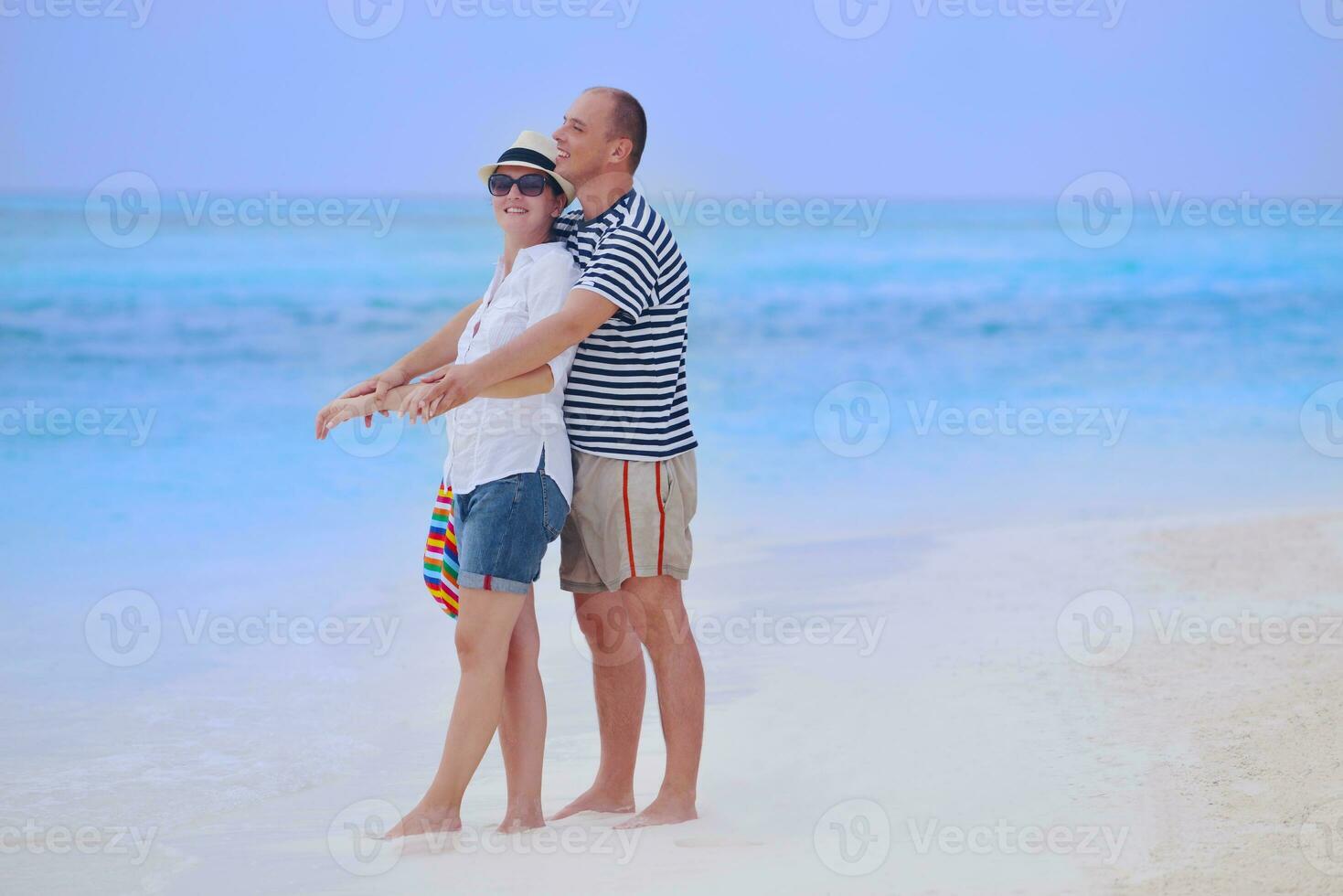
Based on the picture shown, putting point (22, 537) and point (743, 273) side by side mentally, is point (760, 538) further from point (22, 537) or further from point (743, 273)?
point (743, 273)

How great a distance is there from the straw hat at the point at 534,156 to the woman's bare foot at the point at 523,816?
1240 mm

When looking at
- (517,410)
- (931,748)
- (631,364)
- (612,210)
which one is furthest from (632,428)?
(931,748)

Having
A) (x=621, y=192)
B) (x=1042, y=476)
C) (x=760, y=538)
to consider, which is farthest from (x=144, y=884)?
(x=1042, y=476)

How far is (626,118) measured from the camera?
2.92 metres

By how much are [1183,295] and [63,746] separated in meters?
15.4

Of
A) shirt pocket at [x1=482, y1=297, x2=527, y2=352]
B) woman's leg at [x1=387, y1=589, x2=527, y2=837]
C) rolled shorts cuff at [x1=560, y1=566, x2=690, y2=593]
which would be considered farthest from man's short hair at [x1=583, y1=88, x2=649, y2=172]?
woman's leg at [x1=387, y1=589, x2=527, y2=837]

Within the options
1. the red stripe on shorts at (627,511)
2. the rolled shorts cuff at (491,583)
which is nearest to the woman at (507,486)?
the rolled shorts cuff at (491,583)

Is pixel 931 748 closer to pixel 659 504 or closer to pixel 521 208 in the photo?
pixel 659 504

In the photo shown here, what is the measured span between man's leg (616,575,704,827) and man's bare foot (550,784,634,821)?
12cm

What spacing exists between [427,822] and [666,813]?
0.48 metres

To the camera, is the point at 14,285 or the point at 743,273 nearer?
the point at 14,285

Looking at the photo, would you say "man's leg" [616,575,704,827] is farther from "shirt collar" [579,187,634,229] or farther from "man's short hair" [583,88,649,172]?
"man's short hair" [583,88,649,172]

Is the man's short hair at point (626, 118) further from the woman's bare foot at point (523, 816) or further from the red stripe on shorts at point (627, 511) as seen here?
the woman's bare foot at point (523, 816)

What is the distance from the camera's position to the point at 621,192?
116 inches
